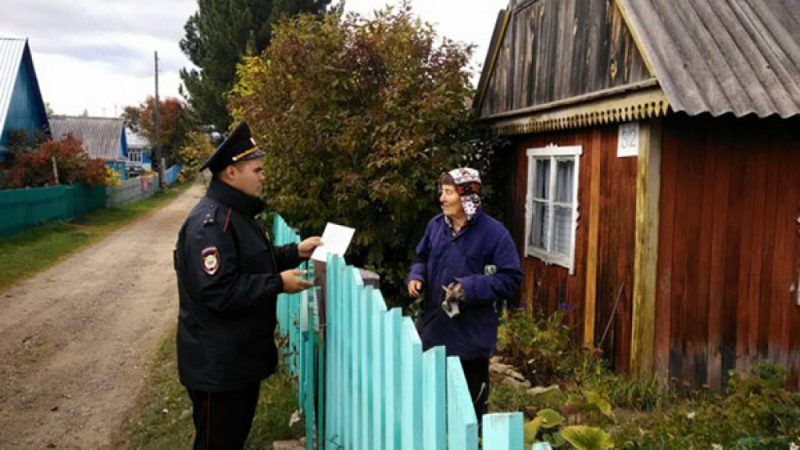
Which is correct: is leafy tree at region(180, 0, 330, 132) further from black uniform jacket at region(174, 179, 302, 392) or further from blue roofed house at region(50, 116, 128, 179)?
black uniform jacket at region(174, 179, 302, 392)

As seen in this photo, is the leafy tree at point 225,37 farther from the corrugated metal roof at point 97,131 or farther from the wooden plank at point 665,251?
the wooden plank at point 665,251

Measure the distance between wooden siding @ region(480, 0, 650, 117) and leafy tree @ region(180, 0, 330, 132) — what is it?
16.6m

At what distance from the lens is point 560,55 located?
681 cm

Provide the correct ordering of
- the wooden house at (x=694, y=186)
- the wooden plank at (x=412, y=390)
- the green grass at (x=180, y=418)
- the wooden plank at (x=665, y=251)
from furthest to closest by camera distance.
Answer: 1. the wooden plank at (x=665, y=251)
2. the wooden house at (x=694, y=186)
3. the green grass at (x=180, y=418)
4. the wooden plank at (x=412, y=390)

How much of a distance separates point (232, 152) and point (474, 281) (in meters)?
1.36

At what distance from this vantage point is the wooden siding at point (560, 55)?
565 cm

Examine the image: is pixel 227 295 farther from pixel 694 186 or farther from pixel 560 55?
pixel 560 55

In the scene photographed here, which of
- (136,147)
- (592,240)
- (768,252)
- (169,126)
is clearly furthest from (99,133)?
(768,252)

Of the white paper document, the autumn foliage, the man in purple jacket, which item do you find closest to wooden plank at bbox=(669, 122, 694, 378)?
the man in purple jacket

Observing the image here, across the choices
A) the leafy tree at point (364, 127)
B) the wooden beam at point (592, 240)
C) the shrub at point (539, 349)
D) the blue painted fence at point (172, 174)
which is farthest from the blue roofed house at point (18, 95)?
the blue painted fence at point (172, 174)

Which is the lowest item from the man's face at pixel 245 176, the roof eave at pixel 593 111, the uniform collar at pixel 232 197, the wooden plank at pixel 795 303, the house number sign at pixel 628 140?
the wooden plank at pixel 795 303

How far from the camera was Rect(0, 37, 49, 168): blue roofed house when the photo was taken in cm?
2105

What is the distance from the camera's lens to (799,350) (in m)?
5.59

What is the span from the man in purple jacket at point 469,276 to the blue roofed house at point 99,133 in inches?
1696
